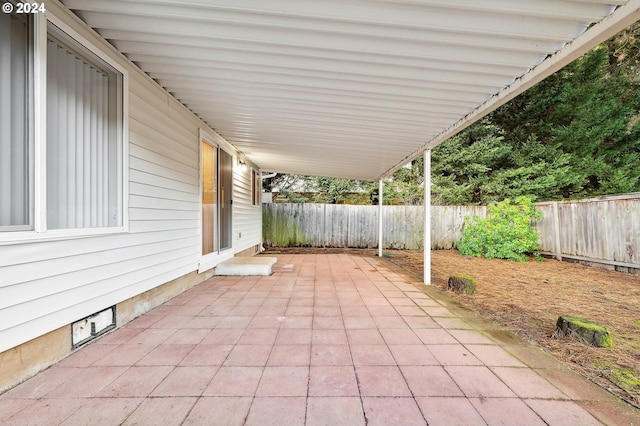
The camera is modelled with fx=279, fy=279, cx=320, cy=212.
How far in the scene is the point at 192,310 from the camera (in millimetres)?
3016

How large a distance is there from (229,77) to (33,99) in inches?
57.6

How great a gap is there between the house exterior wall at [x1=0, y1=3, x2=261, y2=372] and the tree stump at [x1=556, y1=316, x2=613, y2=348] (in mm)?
3939

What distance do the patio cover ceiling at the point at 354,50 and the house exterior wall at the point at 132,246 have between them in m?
0.30

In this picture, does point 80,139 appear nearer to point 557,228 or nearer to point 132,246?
point 132,246

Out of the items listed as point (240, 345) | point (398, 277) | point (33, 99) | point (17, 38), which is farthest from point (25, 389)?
point (398, 277)

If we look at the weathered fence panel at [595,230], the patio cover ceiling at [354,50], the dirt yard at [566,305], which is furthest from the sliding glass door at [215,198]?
the weathered fence panel at [595,230]

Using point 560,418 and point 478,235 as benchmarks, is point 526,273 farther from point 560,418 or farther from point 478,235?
point 560,418

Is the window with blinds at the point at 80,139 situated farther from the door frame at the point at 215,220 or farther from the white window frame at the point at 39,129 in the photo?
the door frame at the point at 215,220

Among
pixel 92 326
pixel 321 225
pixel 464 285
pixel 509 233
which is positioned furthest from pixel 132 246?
pixel 509 233

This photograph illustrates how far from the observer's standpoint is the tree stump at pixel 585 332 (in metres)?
2.26

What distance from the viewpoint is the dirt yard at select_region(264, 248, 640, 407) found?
6.47 feet

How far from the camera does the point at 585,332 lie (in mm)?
2320

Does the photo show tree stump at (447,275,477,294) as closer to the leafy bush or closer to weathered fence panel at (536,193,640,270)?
weathered fence panel at (536,193,640,270)

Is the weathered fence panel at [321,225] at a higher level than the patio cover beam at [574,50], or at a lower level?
lower
